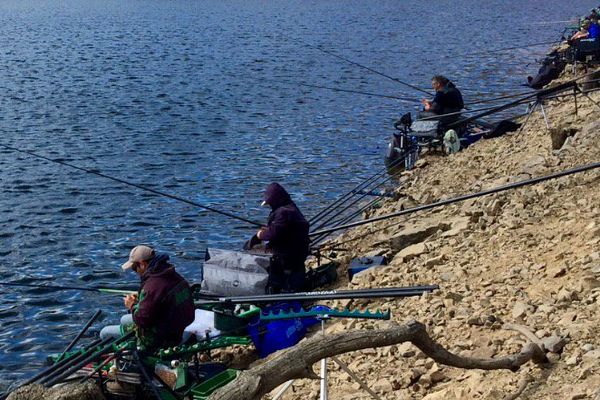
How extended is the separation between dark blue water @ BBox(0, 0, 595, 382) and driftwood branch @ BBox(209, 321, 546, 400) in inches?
246

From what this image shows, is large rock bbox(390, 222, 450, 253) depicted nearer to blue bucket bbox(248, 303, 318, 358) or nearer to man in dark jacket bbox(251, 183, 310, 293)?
man in dark jacket bbox(251, 183, 310, 293)

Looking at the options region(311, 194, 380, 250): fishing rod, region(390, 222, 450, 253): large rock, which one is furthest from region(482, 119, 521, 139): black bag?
region(390, 222, 450, 253): large rock

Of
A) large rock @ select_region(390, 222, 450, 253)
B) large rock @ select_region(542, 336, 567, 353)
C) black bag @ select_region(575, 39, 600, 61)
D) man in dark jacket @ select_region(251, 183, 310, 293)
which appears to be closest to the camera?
large rock @ select_region(542, 336, 567, 353)

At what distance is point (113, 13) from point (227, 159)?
54415 mm

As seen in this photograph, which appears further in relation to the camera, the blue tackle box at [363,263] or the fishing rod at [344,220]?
the fishing rod at [344,220]

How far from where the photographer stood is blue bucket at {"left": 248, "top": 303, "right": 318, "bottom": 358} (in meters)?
9.37

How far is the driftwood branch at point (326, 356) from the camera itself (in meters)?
4.78

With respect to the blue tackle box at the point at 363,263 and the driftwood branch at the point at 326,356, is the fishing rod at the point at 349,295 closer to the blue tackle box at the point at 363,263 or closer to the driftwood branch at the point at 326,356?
the driftwood branch at the point at 326,356

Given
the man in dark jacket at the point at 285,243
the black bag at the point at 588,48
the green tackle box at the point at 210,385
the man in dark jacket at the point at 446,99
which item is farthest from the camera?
the black bag at the point at 588,48

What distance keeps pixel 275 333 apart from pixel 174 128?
52.8ft

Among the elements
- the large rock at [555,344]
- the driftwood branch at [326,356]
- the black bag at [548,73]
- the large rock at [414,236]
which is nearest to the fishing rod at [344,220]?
the large rock at [414,236]

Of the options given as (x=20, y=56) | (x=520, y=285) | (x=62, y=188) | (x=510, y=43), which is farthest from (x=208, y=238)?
(x=510, y=43)

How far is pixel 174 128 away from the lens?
2491cm

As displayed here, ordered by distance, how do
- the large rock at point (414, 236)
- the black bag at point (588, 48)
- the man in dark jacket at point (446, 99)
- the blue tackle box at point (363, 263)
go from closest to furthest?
the blue tackle box at point (363, 263) → the large rock at point (414, 236) → the man in dark jacket at point (446, 99) → the black bag at point (588, 48)
